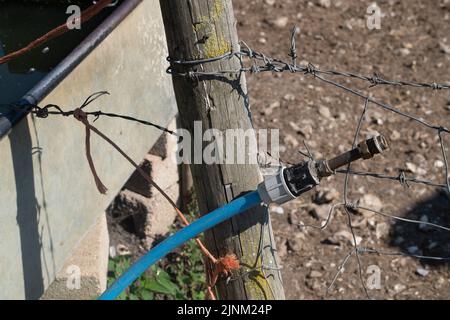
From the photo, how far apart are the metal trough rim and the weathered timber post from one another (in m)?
0.51

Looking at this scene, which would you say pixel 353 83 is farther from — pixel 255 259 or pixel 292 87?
pixel 255 259

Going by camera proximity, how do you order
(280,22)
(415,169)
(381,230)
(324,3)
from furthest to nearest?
(324,3)
(280,22)
(415,169)
(381,230)

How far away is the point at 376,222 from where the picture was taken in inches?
149

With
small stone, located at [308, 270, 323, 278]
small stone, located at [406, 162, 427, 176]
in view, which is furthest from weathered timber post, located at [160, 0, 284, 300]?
small stone, located at [406, 162, 427, 176]

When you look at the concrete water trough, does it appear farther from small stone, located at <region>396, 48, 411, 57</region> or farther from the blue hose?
small stone, located at <region>396, 48, 411, 57</region>

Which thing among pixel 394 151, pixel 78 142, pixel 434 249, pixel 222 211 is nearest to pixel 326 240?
pixel 434 249

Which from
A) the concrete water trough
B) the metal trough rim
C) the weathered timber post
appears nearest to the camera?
the weathered timber post

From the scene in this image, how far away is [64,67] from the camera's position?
2350mm

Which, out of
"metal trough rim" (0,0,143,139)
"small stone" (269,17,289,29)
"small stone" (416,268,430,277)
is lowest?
"small stone" (416,268,430,277)

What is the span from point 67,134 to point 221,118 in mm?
772

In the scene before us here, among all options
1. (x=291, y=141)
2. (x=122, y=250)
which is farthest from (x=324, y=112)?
(x=122, y=250)

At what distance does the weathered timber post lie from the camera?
189cm

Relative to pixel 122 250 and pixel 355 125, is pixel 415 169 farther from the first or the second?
pixel 122 250

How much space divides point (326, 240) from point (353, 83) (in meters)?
1.36
